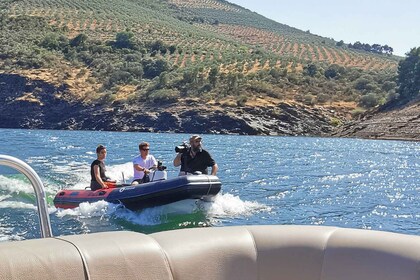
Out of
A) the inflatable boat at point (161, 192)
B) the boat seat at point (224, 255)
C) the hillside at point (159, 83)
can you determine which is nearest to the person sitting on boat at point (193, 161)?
the inflatable boat at point (161, 192)

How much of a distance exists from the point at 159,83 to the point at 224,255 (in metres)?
54.5

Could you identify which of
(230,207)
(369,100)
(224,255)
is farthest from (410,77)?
(224,255)

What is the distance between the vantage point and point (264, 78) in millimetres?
59406

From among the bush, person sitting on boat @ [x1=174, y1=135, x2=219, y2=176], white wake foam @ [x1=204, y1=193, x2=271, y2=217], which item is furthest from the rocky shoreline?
person sitting on boat @ [x1=174, y1=135, x2=219, y2=176]

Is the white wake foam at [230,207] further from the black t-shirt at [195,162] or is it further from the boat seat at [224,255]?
the boat seat at [224,255]

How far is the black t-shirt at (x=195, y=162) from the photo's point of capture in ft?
39.5

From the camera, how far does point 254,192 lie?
16672 mm

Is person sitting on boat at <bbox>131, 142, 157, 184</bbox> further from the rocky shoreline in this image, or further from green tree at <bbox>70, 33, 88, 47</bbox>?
green tree at <bbox>70, 33, 88, 47</bbox>

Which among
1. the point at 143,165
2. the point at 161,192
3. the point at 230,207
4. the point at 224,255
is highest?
the point at 224,255

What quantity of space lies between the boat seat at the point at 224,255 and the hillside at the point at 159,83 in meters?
46.0

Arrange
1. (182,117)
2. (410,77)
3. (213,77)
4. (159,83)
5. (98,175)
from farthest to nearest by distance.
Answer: (159,83) < (213,77) < (410,77) < (182,117) < (98,175)

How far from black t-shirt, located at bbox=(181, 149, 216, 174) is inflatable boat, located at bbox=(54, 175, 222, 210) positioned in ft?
1.29

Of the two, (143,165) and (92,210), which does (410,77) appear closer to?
(143,165)

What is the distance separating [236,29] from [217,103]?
6414 cm
